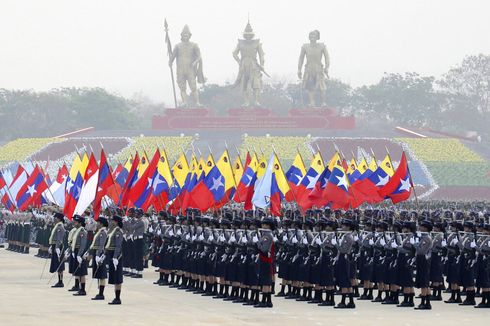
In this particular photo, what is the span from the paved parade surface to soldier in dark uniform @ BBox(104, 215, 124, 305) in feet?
1.25

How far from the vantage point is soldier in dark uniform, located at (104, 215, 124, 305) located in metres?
26.2

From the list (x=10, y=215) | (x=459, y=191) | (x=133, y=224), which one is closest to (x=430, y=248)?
(x=133, y=224)

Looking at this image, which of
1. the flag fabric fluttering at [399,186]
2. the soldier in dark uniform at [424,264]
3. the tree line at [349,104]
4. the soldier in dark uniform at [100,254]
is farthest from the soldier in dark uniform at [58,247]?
the tree line at [349,104]

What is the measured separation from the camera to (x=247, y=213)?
30844 mm

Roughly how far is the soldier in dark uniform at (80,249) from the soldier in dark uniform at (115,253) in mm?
1664

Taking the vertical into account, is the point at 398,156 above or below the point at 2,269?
above

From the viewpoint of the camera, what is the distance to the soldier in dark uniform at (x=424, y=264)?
25984mm

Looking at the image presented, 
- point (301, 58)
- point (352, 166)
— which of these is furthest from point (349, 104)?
point (352, 166)

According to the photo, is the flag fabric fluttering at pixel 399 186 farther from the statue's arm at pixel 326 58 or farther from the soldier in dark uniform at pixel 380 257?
the statue's arm at pixel 326 58

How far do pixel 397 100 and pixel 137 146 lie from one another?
177ft

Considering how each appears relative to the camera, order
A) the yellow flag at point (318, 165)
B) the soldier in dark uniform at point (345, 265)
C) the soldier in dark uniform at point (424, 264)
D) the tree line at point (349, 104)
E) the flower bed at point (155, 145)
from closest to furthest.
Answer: the soldier in dark uniform at point (424, 264)
the soldier in dark uniform at point (345, 265)
the yellow flag at point (318, 165)
the flower bed at point (155, 145)
the tree line at point (349, 104)

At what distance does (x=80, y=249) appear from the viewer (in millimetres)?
28219

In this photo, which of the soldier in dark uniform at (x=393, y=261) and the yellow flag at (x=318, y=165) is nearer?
the soldier in dark uniform at (x=393, y=261)

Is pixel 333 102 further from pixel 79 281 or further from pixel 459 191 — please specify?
pixel 79 281
